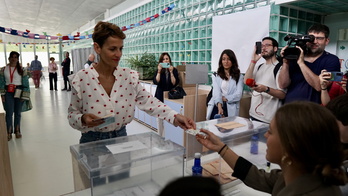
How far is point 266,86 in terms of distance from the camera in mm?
2281

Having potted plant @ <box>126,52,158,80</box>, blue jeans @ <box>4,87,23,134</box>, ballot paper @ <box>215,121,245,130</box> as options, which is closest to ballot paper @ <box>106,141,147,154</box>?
ballot paper @ <box>215,121,245,130</box>

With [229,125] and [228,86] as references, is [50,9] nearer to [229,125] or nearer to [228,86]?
[228,86]

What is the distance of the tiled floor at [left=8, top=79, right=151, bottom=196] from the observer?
7.85ft

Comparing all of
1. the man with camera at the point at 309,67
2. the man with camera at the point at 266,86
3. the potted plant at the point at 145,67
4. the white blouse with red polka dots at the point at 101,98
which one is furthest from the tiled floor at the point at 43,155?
the man with camera at the point at 309,67

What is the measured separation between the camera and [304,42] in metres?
2.06

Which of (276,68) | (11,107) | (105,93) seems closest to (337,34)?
(276,68)

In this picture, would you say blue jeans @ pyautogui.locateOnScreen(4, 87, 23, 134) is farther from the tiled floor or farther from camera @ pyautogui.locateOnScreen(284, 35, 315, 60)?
camera @ pyautogui.locateOnScreen(284, 35, 315, 60)

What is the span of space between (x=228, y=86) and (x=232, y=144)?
53.1 inches

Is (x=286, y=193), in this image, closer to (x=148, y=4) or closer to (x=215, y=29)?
(x=215, y=29)

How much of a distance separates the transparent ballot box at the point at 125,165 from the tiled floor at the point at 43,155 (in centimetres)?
146

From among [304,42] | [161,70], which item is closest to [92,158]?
[304,42]

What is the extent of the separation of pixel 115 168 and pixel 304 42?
187cm

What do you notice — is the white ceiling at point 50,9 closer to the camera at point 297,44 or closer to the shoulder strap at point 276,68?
the shoulder strap at point 276,68

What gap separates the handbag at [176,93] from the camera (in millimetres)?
3655
